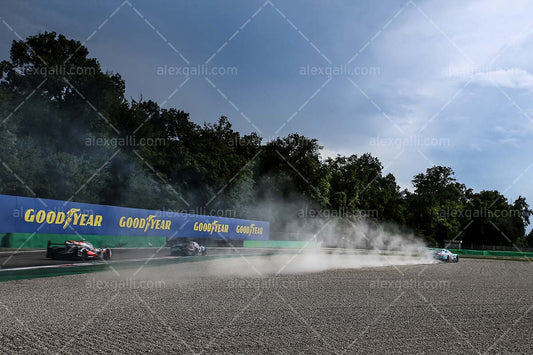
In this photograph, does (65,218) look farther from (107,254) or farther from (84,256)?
(107,254)

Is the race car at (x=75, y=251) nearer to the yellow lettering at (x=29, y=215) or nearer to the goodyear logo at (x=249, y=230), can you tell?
the yellow lettering at (x=29, y=215)

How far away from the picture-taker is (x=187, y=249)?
25547mm

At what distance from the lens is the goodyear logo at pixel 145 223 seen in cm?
2124

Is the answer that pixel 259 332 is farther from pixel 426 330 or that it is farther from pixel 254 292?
pixel 254 292

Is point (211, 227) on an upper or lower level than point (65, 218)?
lower

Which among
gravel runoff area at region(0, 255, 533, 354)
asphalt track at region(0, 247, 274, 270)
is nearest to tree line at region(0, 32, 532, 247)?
asphalt track at region(0, 247, 274, 270)

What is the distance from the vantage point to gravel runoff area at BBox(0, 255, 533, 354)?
6621 millimetres

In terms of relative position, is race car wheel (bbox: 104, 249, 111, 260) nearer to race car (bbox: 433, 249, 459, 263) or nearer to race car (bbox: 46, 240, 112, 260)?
race car (bbox: 46, 240, 112, 260)

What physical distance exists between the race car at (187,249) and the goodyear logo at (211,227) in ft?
6.38

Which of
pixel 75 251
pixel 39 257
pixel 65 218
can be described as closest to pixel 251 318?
pixel 39 257

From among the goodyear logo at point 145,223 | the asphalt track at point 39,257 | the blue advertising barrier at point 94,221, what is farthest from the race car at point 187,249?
the asphalt track at point 39,257

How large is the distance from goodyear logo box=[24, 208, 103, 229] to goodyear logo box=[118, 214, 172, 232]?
2020 millimetres

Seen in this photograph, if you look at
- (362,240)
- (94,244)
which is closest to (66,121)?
(94,244)

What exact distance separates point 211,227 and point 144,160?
18323 millimetres
